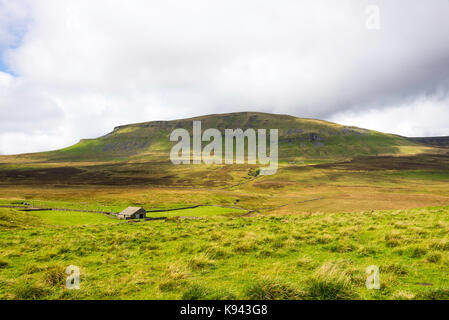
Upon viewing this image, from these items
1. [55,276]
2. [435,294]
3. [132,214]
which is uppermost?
[435,294]

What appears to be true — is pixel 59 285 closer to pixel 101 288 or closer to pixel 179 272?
pixel 101 288

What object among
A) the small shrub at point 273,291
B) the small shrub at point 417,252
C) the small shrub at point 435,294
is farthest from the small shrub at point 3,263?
the small shrub at point 417,252

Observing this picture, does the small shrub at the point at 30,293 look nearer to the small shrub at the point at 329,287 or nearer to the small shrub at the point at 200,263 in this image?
the small shrub at the point at 200,263

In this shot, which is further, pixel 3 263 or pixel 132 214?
pixel 132 214

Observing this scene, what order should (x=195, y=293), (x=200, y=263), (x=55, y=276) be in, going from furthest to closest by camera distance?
(x=200, y=263)
(x=55, y=276)
(x=195, y=293)

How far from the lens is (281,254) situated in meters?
10.9

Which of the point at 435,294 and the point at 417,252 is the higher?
the point at 435,294

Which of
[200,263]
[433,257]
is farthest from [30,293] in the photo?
[433,257]

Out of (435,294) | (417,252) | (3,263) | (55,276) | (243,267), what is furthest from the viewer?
(3,263)

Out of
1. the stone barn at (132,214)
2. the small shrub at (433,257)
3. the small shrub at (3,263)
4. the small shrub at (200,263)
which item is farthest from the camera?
the stone barn at (132,214)

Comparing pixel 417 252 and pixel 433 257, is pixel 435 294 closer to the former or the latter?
pixel 433 257

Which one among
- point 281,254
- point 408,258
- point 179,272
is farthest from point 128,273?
point 408,258

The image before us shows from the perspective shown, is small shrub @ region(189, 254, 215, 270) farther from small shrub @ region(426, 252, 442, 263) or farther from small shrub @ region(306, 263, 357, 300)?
small shrub @ region(426, 252, 442, 263)

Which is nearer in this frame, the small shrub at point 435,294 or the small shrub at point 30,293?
the small shrub at point 435,294
